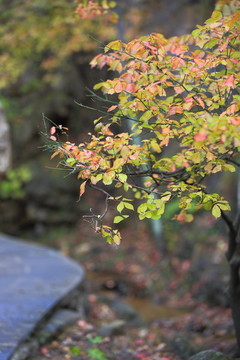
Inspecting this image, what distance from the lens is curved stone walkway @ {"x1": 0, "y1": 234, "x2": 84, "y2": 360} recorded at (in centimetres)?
455

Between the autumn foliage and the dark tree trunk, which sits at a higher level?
the autumn foliage

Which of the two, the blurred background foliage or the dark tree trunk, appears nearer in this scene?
the dark tree trunk

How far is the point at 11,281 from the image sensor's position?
20.9 ft

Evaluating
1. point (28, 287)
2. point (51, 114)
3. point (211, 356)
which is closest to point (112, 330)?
point (28, 287)

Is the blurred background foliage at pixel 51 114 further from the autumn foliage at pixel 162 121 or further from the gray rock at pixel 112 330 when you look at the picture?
the autumn foliage at pixel 162 121

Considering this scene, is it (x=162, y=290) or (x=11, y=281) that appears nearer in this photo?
(x=11, y=281)

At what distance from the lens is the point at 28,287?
611 cm

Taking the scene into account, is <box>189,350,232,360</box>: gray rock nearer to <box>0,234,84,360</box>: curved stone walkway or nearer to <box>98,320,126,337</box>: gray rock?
<box>0,234,84,360</box>: curved stone walkway

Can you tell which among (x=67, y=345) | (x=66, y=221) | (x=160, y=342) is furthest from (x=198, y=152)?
(x=66, y=221)

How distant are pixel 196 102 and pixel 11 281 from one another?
4554mm

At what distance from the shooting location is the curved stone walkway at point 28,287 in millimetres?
4555

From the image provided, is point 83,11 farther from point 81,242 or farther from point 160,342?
point 81,242

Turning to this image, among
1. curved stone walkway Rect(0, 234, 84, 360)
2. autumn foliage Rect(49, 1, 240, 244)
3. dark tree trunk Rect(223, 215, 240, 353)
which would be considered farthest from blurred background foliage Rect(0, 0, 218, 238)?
autumn foliage Rect(49, 1, 240, 244)

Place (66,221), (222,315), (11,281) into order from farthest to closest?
(66,221), (222,315), (11,281)
